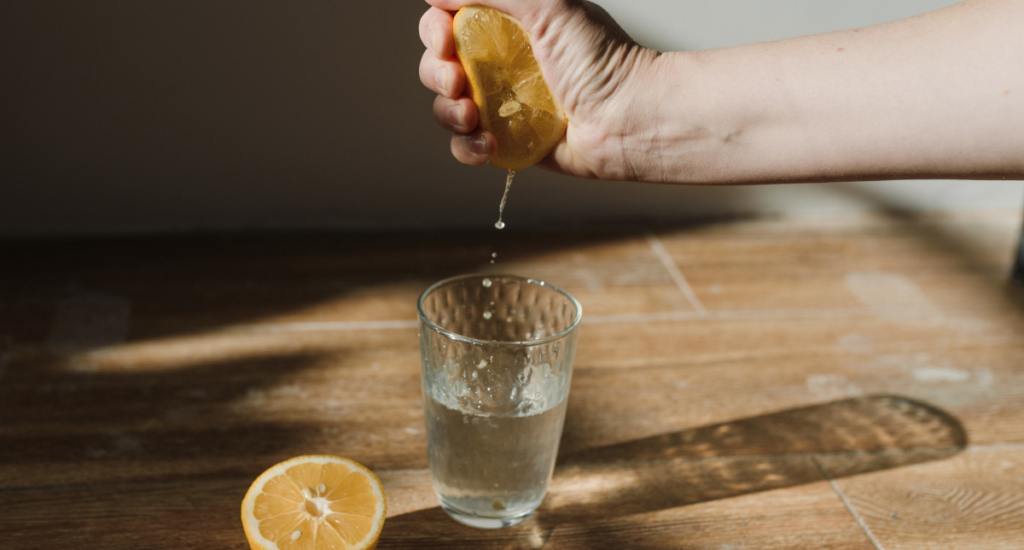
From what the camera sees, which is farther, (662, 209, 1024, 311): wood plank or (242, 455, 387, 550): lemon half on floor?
(662, 209, 1024, 311): wood plank

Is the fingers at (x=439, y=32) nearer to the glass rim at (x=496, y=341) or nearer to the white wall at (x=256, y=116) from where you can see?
the glass rim at (x=496, y=341)

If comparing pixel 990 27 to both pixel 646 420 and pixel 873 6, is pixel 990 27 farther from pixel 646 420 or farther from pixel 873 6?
pixel 873 6

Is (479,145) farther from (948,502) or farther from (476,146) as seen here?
(948,502)

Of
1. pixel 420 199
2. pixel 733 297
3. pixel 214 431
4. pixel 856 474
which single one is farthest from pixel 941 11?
pixel 420 199

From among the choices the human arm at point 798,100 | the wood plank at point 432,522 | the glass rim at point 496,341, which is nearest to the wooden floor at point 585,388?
the wood plank at point 432,522

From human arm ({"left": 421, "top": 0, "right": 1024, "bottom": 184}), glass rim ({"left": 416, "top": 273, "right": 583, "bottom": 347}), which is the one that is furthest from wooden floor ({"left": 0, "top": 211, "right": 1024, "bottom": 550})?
human arm ({"left": 421, "top": 0, "right": 1024, "bottom": 184})

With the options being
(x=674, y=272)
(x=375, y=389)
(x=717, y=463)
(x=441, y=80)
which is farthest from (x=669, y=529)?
(x=674, y=272)

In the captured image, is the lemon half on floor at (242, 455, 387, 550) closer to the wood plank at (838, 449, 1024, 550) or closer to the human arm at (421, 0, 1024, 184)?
the human arm at (421, 0, 1024, 184)
